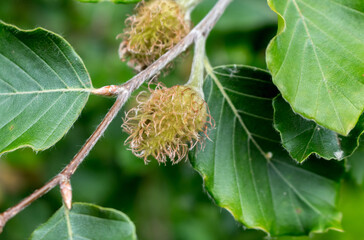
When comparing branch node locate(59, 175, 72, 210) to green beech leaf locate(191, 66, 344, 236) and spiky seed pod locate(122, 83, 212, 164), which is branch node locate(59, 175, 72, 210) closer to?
spiky seed pod locate(122, 83, 212, 164)

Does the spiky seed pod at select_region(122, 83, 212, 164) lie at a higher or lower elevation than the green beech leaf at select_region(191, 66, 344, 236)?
higher

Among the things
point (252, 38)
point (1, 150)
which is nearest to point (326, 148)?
point (1, 150)

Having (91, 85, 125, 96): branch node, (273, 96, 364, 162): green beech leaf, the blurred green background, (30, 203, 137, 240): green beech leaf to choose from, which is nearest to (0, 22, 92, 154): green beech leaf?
(91, 85, 125, 96): branch node

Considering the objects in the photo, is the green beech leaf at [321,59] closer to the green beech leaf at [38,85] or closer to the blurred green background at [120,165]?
the green beech leaf at [38,85]

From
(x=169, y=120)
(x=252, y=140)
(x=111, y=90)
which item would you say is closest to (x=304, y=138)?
(x=252, y=140)

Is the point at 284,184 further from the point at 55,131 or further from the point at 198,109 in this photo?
the point at 55,131

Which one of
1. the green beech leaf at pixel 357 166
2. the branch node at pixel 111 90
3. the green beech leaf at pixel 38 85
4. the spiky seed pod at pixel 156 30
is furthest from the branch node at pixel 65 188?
the green beech leaf at pixel 357 166

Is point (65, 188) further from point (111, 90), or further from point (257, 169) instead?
point (257, 169)
